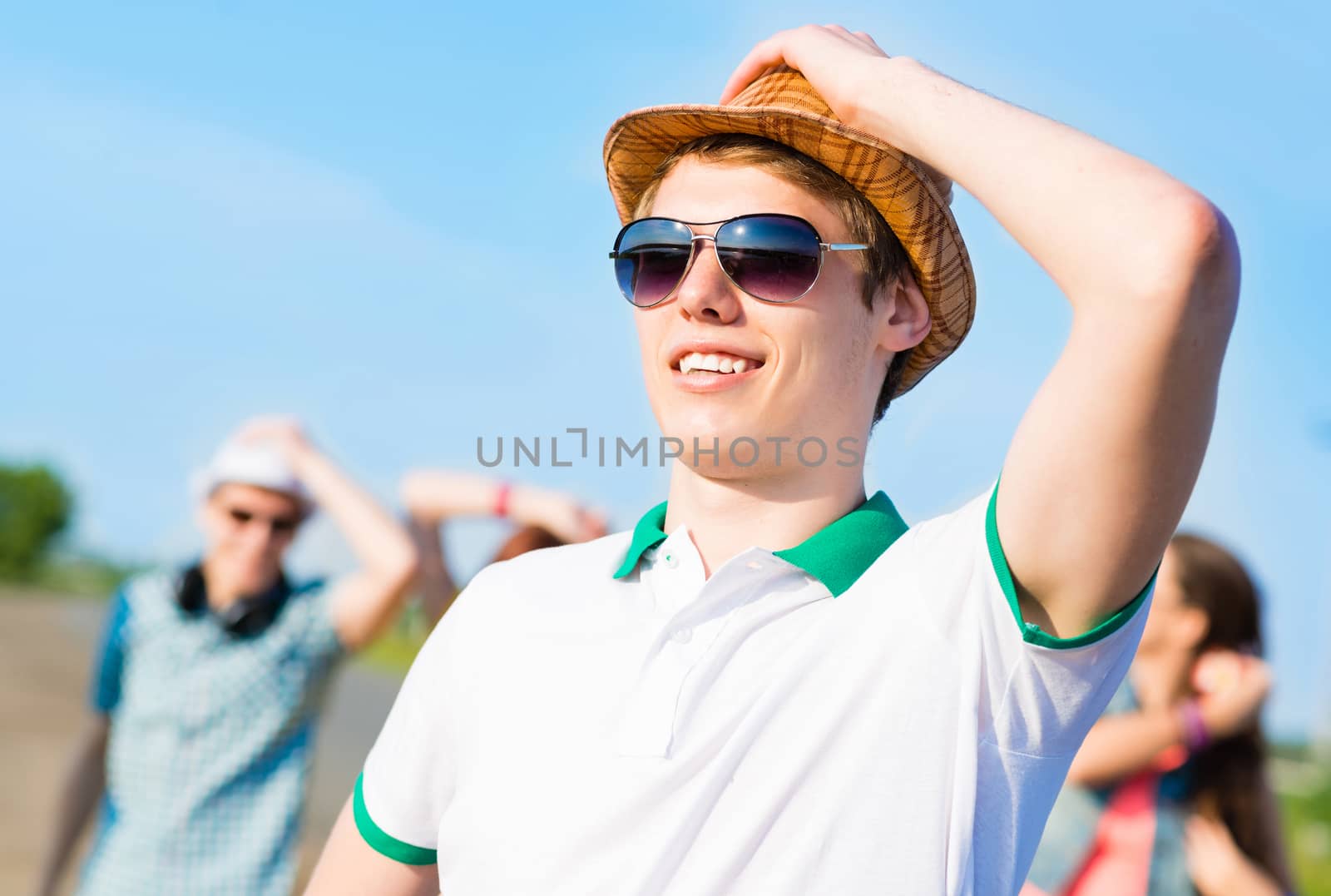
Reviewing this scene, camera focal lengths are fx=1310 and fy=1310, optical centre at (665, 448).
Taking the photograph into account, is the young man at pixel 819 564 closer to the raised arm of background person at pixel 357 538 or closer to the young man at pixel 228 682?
the young man at pixel 228 682

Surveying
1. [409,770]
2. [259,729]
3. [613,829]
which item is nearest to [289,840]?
[259,729]

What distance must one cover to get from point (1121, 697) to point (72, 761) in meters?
3.43

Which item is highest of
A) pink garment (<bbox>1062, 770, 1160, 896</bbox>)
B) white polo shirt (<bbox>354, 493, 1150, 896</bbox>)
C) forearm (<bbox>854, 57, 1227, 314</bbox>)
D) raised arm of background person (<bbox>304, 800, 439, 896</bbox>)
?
forearm (<bbox>854, 57, 1227, 314</bbox>)

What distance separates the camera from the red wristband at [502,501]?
4461mm

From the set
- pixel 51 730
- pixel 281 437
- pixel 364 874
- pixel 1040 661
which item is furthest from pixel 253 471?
pixel 51 730

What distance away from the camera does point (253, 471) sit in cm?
457

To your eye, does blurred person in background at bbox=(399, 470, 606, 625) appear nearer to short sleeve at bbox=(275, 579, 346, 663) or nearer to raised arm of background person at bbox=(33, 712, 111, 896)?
short sleeve at bbox=(275, 579, 346, 663)

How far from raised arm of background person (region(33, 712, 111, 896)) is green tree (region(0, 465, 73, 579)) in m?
47.4

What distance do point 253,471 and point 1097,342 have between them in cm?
374

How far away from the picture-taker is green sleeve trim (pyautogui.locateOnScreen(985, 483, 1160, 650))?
1454mm

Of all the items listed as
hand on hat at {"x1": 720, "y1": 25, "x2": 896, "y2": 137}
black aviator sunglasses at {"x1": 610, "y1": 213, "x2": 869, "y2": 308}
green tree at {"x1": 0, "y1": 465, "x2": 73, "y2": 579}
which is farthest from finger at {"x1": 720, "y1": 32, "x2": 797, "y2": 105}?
green tree at {"x1": 0, "y1": 465, "x2": 73, "y2": 579}

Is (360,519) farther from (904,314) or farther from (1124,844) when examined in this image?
(904,314)

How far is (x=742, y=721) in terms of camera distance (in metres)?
1.58

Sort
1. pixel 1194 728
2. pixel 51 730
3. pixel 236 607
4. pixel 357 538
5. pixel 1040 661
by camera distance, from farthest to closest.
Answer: pixel 51 730 → pixel 357 538 → pixel 236 607 → pixel 1194 728 → pixel 1040 661
